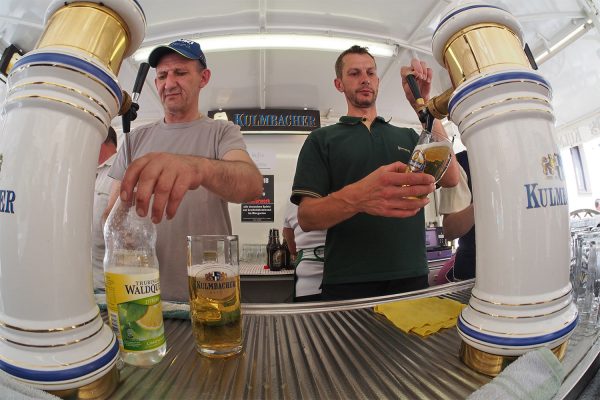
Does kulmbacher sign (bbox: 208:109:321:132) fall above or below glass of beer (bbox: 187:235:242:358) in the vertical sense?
above

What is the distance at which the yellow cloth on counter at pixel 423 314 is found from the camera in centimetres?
36

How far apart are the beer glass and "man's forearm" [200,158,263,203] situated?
0.88 feet

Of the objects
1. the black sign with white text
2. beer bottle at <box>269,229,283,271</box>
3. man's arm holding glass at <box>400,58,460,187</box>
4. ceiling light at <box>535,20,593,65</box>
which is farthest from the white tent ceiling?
beer bottle at <box>269,229,283,271</box>

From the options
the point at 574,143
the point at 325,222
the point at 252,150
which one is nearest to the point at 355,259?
the point at 325,222

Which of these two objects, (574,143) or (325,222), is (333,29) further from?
(574,143)

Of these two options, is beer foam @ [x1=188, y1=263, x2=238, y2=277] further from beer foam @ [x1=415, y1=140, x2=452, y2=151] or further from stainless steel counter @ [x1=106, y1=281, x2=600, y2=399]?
beer foam @ [x1=415, y1=140, x2=452, y2=151]

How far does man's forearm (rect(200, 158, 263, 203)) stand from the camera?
0.43 meters

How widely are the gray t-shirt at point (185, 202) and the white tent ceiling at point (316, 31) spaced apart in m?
0.63

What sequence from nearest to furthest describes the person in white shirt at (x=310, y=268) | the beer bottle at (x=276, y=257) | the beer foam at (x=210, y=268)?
the beer foam at (x=210, y=268), the person in white shirt at (x=310, y=268), the beer bottle at (x=276, y=257)

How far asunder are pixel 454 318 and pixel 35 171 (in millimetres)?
465

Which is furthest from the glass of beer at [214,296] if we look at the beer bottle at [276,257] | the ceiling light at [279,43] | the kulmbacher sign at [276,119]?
the kulmbacher sign at [276,119]

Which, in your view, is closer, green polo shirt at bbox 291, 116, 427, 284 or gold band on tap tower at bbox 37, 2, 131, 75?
gold band on tap tower at bbox 37, 2, 131, 75

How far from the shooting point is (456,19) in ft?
0.95

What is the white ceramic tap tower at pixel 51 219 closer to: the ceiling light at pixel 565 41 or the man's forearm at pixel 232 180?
the man's forearm at pixel 232 180
